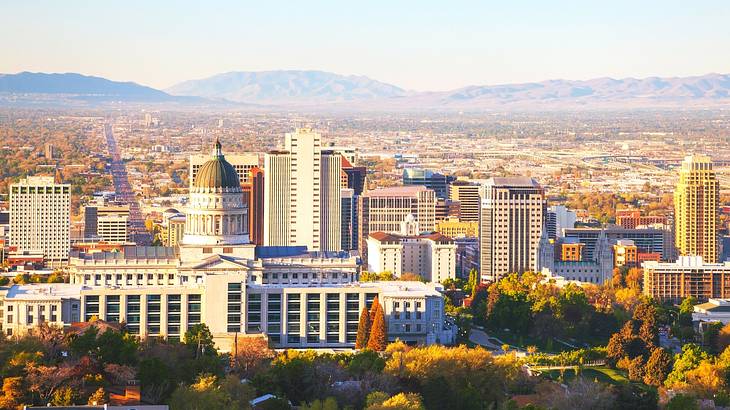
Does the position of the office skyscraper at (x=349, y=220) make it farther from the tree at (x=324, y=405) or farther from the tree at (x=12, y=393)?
the tree at (x=12, y=393)

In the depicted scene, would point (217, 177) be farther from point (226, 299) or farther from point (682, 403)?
point (682, 403)

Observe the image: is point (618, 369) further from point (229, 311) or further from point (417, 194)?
point (417, 194)

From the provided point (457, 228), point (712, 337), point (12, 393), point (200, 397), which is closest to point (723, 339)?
point (712, 337)

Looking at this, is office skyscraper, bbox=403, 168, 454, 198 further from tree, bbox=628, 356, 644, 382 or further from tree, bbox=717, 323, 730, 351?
tree, bbox=628, 356, 644, 382

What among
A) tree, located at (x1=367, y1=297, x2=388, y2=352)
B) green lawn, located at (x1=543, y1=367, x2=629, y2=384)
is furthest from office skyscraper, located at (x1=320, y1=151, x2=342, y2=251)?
green lawn, located at (x1=543, y1=367, x2=629, y2=384)

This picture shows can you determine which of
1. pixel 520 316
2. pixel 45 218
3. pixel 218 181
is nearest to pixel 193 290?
pixel 218 181

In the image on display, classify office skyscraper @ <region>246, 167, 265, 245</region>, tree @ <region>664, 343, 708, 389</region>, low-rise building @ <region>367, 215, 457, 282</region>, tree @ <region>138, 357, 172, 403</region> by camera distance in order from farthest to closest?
office skyscraper @ <region>246, 167, 265, 245</region>, low-rise building @ <region>367, 215, 457, 282</region>, tree @ <region>664, 343, 708, 389</region>, tree @ <region>138, 357, 172, 403</region>
